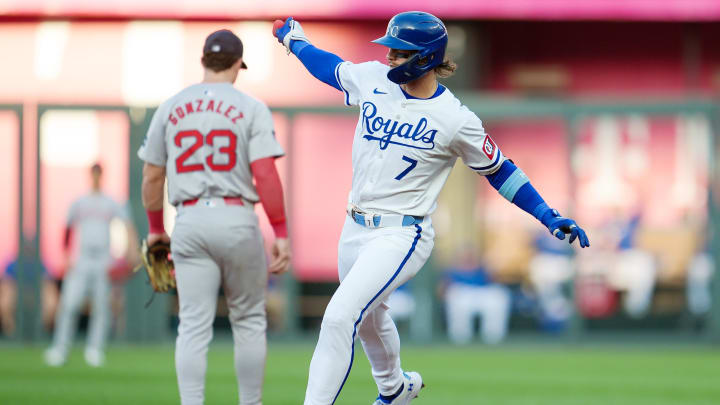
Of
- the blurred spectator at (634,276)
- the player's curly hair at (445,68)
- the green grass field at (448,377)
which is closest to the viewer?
the player's curly hair at (445,68)

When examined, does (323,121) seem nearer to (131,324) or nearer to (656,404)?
(131,324)

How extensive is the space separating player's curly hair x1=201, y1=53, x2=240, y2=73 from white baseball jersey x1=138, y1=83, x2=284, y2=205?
116 mm

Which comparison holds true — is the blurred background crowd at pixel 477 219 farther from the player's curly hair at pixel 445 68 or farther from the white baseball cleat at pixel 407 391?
the player's curly hair at pixel 445 68

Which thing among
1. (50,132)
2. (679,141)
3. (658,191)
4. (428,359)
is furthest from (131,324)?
(679,141)

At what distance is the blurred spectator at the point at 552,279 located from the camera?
1539 cm

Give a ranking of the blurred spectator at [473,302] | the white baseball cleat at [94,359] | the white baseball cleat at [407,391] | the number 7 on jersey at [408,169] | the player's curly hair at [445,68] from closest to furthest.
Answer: the number 7 on jersey at [408,169] → the player's curly hair at [445,68] → the white baseball cleat at [407,391] → the white baseball cleat at [94,359] → the blurred spectator at [473,302]

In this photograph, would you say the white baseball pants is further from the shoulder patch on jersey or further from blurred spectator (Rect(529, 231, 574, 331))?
blurred spectator (Rect(529, 231, 574, 331))

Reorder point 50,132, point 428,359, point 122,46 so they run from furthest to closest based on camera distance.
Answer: point 122,46 → point 50,132 → point 428,359

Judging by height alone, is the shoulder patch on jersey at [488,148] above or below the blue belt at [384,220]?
above

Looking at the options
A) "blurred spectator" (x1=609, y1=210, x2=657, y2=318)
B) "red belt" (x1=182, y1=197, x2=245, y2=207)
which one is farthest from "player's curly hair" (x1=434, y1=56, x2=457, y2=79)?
"blurred spectator" (x1=609, y1=210, x2=657, y2=318)

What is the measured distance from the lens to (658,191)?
16891 millimetres

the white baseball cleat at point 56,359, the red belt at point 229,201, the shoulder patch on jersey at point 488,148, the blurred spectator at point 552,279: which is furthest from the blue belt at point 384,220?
the blurred spectator at point 552,279

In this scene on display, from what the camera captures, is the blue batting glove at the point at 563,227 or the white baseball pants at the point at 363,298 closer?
the white baseball pants at the point at 363,298

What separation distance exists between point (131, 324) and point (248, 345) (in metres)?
9.26
